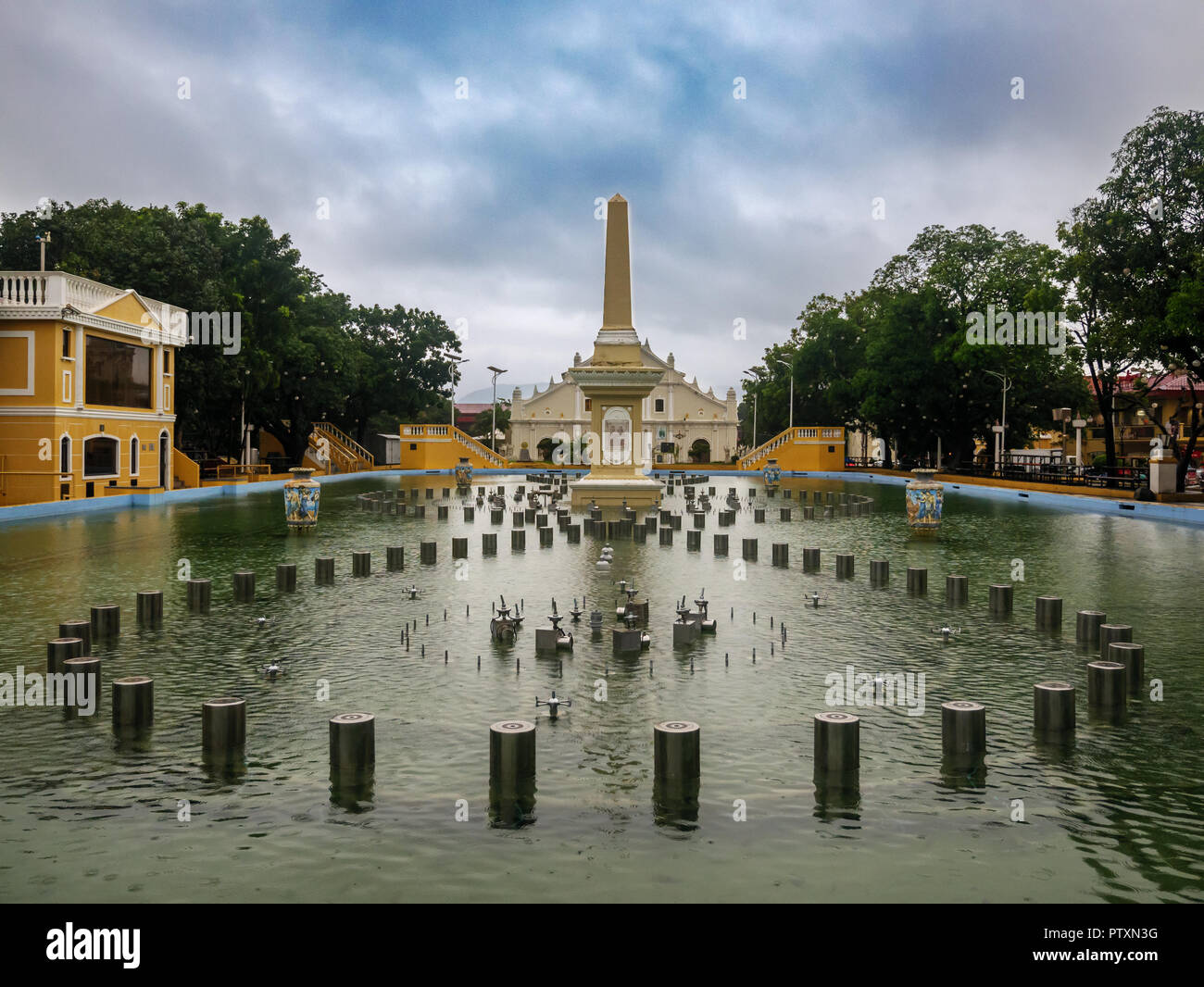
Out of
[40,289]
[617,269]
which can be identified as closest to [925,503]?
[617,269]

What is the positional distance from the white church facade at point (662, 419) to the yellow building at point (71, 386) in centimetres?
7858

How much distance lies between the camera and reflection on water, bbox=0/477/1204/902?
22.4 ft

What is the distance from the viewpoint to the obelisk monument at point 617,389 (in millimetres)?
43219

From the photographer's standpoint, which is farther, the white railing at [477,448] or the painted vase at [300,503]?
the white railing at [477,448]

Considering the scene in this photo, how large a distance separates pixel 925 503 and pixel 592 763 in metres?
24.3

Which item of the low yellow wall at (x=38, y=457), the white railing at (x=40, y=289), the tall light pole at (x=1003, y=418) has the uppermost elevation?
the white railing at (x=40, y=289)

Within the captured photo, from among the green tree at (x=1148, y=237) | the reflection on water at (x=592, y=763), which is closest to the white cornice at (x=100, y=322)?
the reflection on water at (x=592, y=763)

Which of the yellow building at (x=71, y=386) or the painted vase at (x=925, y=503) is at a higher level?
the yellow building at (x=71, y=386)

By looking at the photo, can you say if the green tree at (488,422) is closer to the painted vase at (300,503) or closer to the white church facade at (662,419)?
the white church facade at (662,419)

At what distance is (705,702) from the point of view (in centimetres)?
1114

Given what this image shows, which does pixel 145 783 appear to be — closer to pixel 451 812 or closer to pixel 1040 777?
pixel 451 812

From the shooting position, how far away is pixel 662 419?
127500 millimetres

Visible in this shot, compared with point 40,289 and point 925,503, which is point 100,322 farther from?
point 925,503
